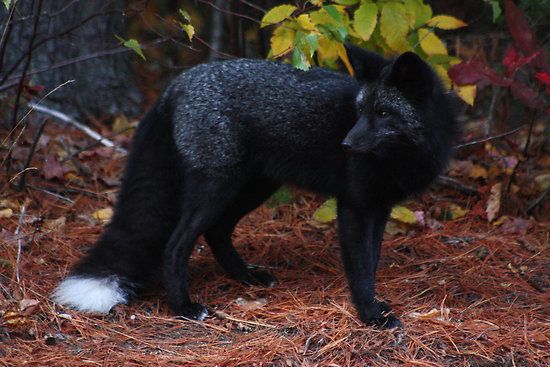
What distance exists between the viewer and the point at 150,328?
171 inches

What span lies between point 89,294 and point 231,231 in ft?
3.68

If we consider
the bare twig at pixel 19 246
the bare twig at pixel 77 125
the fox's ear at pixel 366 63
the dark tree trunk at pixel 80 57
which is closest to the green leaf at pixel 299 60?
the fox's ear at pixel 366 63

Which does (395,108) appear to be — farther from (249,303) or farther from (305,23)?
(249,303)

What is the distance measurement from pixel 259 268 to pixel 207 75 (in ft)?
4.52

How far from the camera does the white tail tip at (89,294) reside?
14.4 ft

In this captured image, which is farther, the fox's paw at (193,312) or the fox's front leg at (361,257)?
the fox's paw at (193,312)

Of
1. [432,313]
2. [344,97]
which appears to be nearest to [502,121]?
[344,97]

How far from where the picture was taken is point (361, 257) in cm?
442

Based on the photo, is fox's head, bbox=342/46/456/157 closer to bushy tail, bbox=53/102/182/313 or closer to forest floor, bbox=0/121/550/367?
forest floor, bbox=0/121/550/367

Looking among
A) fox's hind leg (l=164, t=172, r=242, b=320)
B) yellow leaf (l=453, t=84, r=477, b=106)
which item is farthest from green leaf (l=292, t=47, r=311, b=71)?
yellow leaf (l=453, t=84, r=477, b=106)

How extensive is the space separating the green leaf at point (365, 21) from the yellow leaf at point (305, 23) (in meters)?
0.30

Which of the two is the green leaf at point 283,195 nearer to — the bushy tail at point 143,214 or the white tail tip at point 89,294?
the bushy tail at point 143,214

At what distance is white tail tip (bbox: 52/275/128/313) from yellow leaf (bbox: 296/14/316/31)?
1937 mm

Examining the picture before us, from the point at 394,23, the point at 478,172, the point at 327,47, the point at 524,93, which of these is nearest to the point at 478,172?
the point at 478,172
